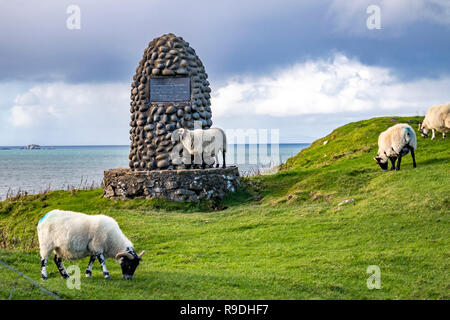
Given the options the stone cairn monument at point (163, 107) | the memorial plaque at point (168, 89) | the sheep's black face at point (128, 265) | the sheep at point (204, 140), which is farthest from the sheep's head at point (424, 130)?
the sheep's black face at point (128, 265)

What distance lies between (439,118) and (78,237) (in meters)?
18.9

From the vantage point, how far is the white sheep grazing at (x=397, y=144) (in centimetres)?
1733

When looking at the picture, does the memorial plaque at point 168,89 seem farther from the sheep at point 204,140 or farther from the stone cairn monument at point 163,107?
the sheep at point 204,140

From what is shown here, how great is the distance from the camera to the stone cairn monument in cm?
1997

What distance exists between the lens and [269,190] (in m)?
19.7

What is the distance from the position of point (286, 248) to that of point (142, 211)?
7.74 m

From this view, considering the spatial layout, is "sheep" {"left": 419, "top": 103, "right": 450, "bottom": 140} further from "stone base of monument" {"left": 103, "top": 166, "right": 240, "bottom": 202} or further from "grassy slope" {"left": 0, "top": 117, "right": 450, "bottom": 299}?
"stone base of monument" {"left": 103, "top": 166, "right": 240, "bottom": 202}

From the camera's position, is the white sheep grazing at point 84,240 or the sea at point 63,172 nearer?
the white sheep grazing at point 84,240

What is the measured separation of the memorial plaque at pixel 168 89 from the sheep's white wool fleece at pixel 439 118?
39.7ft

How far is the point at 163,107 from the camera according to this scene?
2053cm

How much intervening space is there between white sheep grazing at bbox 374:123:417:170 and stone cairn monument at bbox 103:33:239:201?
6375mm

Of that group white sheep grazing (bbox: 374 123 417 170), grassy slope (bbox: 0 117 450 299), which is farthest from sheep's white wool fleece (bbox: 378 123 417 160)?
grassy slope (bbox: 0 117 450 299)

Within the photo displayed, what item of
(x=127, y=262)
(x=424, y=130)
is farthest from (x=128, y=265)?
(x=424, y=130)
